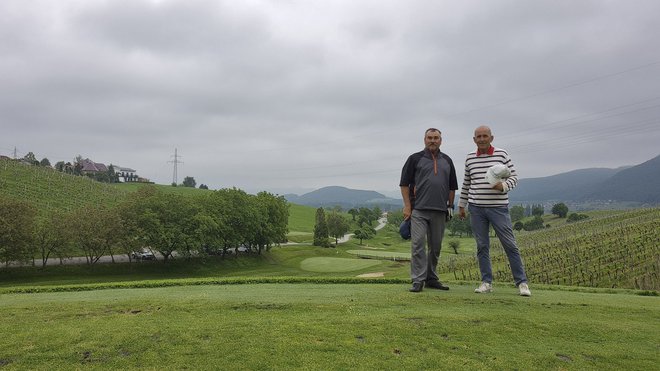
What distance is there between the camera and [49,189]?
77.7 metres

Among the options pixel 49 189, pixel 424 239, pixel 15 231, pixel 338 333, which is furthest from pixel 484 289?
pixel 49 189

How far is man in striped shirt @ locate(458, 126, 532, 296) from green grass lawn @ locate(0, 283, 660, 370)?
1.43 metres

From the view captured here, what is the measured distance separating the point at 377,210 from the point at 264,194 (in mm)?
100636

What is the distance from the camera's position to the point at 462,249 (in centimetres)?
8600

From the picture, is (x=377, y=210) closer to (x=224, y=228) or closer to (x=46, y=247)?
(x=224, y=228)

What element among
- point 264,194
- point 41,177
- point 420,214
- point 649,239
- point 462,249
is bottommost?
point 462,249

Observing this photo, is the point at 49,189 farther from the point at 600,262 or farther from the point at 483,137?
the point at 483,137

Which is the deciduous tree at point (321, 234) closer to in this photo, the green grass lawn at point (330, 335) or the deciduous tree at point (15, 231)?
the deciduous tree at point (15, 231)

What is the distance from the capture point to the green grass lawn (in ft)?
13.6

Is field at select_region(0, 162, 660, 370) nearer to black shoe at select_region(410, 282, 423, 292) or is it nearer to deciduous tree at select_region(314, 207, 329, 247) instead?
black shoe at select_region(410, 282, 423, 292)

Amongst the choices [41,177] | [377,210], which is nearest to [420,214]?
[41,177]

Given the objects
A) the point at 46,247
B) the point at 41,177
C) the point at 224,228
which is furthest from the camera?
the point at 41,177

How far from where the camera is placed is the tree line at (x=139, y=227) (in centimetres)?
4334

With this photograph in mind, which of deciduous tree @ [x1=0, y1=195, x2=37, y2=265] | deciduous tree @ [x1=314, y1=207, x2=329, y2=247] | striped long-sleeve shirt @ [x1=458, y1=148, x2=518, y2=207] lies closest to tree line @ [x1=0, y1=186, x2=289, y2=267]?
deciduous tree @ [x1=0, y1=195, x2=37, y2=265]
